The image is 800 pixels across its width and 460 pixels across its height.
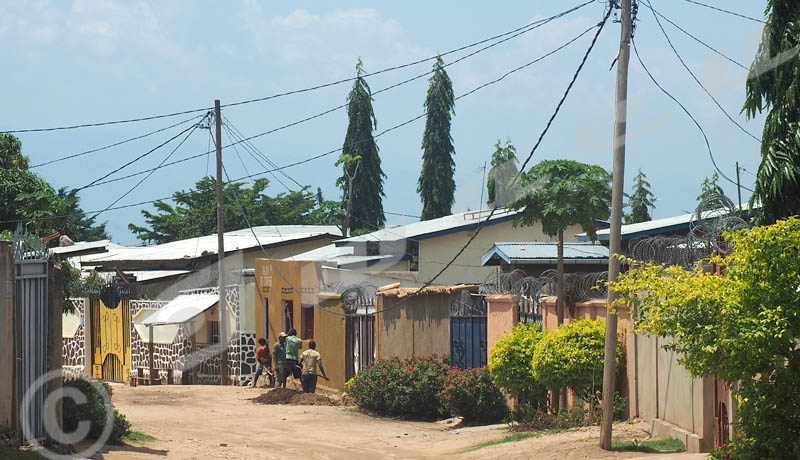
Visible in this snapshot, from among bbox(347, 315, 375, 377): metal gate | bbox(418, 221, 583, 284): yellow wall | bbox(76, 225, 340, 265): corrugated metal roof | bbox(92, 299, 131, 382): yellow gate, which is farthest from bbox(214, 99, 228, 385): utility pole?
bbox(76, 225, 340, 265): corrugated metal roof

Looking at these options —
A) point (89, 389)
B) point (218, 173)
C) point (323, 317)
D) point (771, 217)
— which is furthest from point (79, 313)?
point (771, 217)

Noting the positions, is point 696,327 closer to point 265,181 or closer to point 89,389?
point 89,389

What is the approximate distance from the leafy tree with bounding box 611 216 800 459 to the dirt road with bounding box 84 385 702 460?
273 cm

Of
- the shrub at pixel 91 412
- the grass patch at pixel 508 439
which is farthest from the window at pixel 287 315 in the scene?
the shrub at pixel 91 412

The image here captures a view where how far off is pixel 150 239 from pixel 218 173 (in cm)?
3415

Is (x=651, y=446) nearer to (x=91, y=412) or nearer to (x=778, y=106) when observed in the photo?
(x=778, y=106)

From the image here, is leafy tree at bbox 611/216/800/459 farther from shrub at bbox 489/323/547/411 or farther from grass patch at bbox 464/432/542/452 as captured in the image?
shrub at bbox 489/323/547/411

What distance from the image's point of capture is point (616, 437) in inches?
560

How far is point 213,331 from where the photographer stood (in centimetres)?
3072

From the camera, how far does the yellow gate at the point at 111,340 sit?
34.0 m

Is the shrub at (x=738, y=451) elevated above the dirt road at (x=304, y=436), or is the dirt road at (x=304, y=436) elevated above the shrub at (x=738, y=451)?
the shrub at (x=738, y=451)

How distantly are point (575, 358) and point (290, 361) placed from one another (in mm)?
11478

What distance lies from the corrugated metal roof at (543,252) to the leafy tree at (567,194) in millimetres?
6962

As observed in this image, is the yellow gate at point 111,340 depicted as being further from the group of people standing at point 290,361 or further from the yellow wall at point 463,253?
the yellow wall at point 463,253
